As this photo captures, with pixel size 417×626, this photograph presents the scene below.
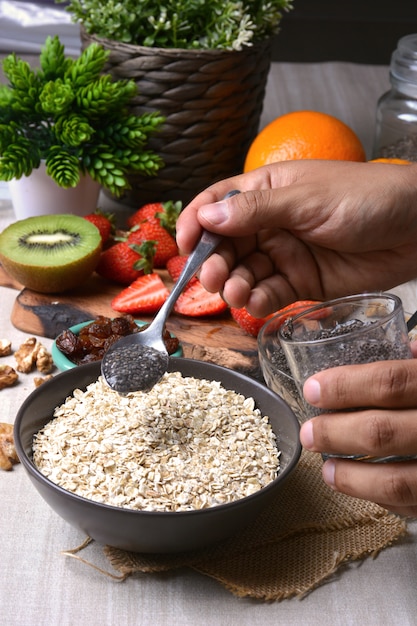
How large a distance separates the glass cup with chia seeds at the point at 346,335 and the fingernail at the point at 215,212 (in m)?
0.20

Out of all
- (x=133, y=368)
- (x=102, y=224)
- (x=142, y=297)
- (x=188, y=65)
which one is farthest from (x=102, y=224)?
(x=133, y=368)

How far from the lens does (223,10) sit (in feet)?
5.44

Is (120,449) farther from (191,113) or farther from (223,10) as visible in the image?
(223,10)

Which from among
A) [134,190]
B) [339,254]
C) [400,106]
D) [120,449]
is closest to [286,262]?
[339,254]

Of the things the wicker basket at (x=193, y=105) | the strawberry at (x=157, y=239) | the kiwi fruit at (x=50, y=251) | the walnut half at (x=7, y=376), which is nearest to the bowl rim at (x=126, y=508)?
the walnut half at (x=7, y=376)

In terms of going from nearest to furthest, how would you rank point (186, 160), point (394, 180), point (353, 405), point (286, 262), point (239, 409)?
point (353, 405), point (239, 409), point (394, 180), point (286, 262), point (186, 160)

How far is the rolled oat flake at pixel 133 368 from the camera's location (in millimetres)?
1038

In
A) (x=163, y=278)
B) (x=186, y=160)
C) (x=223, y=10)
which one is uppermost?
(x=223, y=10)

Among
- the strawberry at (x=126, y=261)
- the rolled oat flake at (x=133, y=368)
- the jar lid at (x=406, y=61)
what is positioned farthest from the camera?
the jar lid at (x=406, y=61)

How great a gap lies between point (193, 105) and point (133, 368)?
0.77 metres

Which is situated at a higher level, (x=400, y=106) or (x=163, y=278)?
(x=400, y=106)

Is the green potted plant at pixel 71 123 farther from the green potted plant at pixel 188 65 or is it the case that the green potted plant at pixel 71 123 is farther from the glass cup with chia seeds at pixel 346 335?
the glass cup with chia seeds at pixel 346 335

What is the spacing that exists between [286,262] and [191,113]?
0.51 metres

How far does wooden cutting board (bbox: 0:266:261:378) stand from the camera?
1350mm
